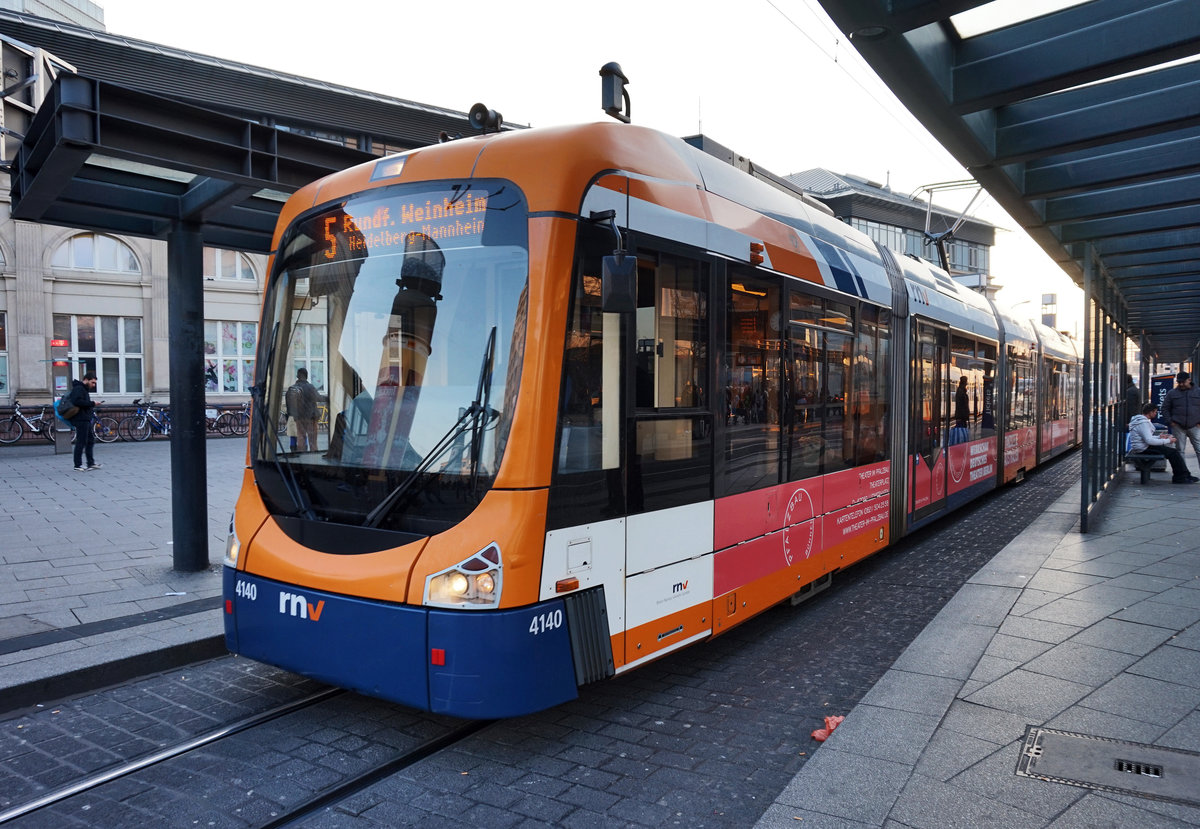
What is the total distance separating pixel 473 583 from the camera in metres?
3.87

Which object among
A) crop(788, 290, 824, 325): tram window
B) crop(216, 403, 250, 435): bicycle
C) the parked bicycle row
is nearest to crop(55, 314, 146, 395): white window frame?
the parked bicycle row

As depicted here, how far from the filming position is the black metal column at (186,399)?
750cm

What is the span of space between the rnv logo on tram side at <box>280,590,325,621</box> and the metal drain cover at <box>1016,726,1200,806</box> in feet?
10.7

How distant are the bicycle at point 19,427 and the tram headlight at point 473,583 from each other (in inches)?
896

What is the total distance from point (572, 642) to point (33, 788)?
242 cm

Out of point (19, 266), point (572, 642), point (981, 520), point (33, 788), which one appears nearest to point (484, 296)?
point (572, 642)

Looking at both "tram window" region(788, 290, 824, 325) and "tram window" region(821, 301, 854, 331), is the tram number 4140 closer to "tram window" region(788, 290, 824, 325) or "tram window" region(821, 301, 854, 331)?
"tram window" region(788, 290, 824, 325)

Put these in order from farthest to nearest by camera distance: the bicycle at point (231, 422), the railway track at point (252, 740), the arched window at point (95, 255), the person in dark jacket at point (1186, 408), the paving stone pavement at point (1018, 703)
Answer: the bicycle at point (231, 422) < the arched window at point (95, 255) < the person in dark jacket at point (1186, 408) < the railway track at point (252, 740) < the paving stone pavement at point (1018, 703)

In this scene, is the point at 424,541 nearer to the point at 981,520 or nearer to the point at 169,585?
the point at 169,585

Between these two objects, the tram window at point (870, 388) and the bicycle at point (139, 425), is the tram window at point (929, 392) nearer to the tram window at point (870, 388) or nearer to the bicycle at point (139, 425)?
the tram window at point (870, 388)

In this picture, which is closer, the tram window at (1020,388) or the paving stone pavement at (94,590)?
the paving stone pavement at (94,590)

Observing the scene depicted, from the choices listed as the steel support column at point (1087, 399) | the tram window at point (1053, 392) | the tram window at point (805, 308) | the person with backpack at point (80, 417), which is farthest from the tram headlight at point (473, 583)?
the tram window at point (1053, 392)

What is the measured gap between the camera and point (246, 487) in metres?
4.87

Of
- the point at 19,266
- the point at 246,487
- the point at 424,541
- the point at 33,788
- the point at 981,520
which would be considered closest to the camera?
the point at 33,788
